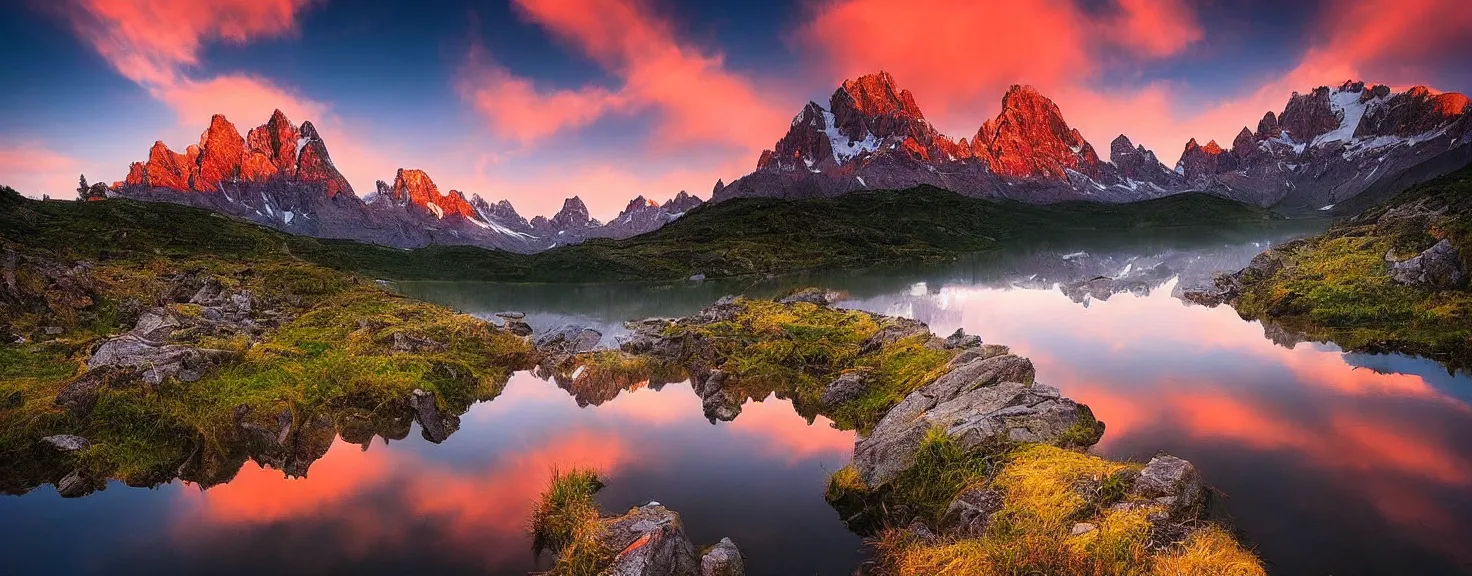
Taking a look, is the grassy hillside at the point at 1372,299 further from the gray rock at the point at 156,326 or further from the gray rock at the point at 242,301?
the gray rock at the point at 242,301

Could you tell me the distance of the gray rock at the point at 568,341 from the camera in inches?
1214

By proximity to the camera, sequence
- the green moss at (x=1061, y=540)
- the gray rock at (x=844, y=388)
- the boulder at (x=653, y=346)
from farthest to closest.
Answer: the boulder at (x=653, y=346)
the gray rock at (x=844, y=388)
the green moss at (x=1061, y=540)

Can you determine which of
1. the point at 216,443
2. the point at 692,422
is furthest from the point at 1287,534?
the point at 216,443

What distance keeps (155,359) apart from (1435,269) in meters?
51.6

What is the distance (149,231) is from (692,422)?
13645 centimetres

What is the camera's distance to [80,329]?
997 inches

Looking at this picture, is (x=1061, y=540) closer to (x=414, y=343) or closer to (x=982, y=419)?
(x=982, y=419)

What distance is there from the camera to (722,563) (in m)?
10.1

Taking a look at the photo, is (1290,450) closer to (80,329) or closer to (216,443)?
(216,443)

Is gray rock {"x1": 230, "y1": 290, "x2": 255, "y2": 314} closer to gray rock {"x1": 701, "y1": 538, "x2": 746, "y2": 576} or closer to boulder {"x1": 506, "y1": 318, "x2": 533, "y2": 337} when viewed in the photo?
boulder {"x1": 506, "y1": 318, "x2": 533, "y2": 337}

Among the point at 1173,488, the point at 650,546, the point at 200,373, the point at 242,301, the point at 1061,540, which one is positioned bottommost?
the point at 650,546

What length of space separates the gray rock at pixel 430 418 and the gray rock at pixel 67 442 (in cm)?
731

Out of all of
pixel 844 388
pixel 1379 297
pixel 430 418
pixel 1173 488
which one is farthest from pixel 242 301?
pixel 1379 297

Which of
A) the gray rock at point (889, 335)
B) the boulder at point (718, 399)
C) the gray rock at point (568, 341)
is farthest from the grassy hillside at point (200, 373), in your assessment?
the gray rock at point (889, 335)
